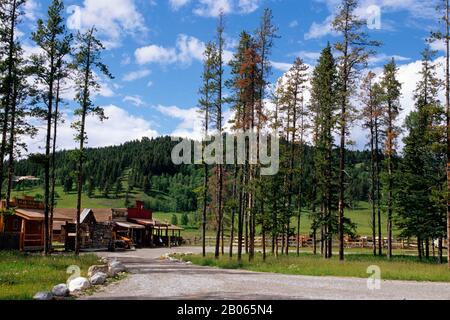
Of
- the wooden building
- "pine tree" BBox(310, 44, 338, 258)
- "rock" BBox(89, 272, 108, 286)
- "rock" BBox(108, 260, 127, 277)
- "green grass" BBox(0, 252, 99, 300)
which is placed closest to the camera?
"green grass" BBox(0, 252, 99, 300)

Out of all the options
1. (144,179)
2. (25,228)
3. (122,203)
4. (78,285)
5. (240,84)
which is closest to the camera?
(78,285)

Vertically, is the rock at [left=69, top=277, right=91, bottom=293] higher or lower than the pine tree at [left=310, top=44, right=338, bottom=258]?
lower

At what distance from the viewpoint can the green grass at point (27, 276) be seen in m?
12.5

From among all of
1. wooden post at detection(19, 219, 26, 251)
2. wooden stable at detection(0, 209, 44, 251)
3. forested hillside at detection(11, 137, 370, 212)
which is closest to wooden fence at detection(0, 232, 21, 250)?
wooden stable at detection(0, 209, 44, 251)

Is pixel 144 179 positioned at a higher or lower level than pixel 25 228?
higher

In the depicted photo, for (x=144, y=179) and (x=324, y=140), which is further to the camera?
(x=144, y=179)

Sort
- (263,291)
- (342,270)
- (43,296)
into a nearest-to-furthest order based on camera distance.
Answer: (43,296), (263,291), (342,270)

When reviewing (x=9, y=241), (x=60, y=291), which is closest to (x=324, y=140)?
(x=9, y=241)

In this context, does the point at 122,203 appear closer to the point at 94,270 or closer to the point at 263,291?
the point at 94,270

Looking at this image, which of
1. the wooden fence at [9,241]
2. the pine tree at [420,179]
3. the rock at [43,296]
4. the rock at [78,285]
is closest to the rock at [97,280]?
the rock at [78,285]

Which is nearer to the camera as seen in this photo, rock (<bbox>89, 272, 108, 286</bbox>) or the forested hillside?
rock (<bbox>89, 272, 108, 286</bbox>)

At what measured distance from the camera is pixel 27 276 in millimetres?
16609

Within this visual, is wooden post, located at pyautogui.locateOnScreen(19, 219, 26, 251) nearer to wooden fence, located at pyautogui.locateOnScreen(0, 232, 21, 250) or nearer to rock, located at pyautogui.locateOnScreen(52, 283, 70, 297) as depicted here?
wooden fence, located at pyautogui.locateOnScreen(0, 232, 21, 250)

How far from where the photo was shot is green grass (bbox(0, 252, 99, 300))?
41.1ft
